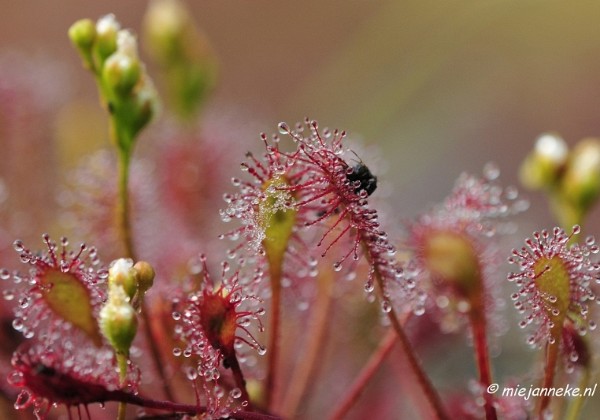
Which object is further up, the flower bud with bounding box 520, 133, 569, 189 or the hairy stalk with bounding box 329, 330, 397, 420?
the flower bud with bounding box 520, 133, 569, 189

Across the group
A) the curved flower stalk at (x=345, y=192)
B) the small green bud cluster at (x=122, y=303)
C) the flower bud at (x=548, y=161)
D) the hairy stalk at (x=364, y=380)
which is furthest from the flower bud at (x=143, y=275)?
the flower bud at (x=548, y=161)

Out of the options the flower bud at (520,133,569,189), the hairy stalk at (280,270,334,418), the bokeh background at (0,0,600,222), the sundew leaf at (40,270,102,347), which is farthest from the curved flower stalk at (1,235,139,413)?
the bokeh background at (0,0,600,222)

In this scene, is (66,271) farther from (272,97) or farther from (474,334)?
(272,97)

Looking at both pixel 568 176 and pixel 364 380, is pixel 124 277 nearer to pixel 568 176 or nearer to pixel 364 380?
pixel 364 380

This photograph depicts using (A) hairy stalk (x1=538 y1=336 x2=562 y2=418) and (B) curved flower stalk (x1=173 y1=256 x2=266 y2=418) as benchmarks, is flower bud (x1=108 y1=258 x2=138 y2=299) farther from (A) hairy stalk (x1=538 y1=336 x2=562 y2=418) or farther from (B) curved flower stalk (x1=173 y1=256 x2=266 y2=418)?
(A) hairy stalk (x1=538 y1=336 x2=562 y2=418)

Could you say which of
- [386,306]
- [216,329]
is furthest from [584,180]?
[216,329]

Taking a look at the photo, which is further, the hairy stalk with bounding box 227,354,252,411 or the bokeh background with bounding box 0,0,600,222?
the bokeh background with bounding box 0,0,600,222

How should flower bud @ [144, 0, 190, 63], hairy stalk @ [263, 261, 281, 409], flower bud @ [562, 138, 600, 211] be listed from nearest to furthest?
1. hairy stalk @ [263, 261, 281, 409]
2. flower bud @ [562, 138, 600, 211]
3. flower bud @ [144, 0, 190, 63]
